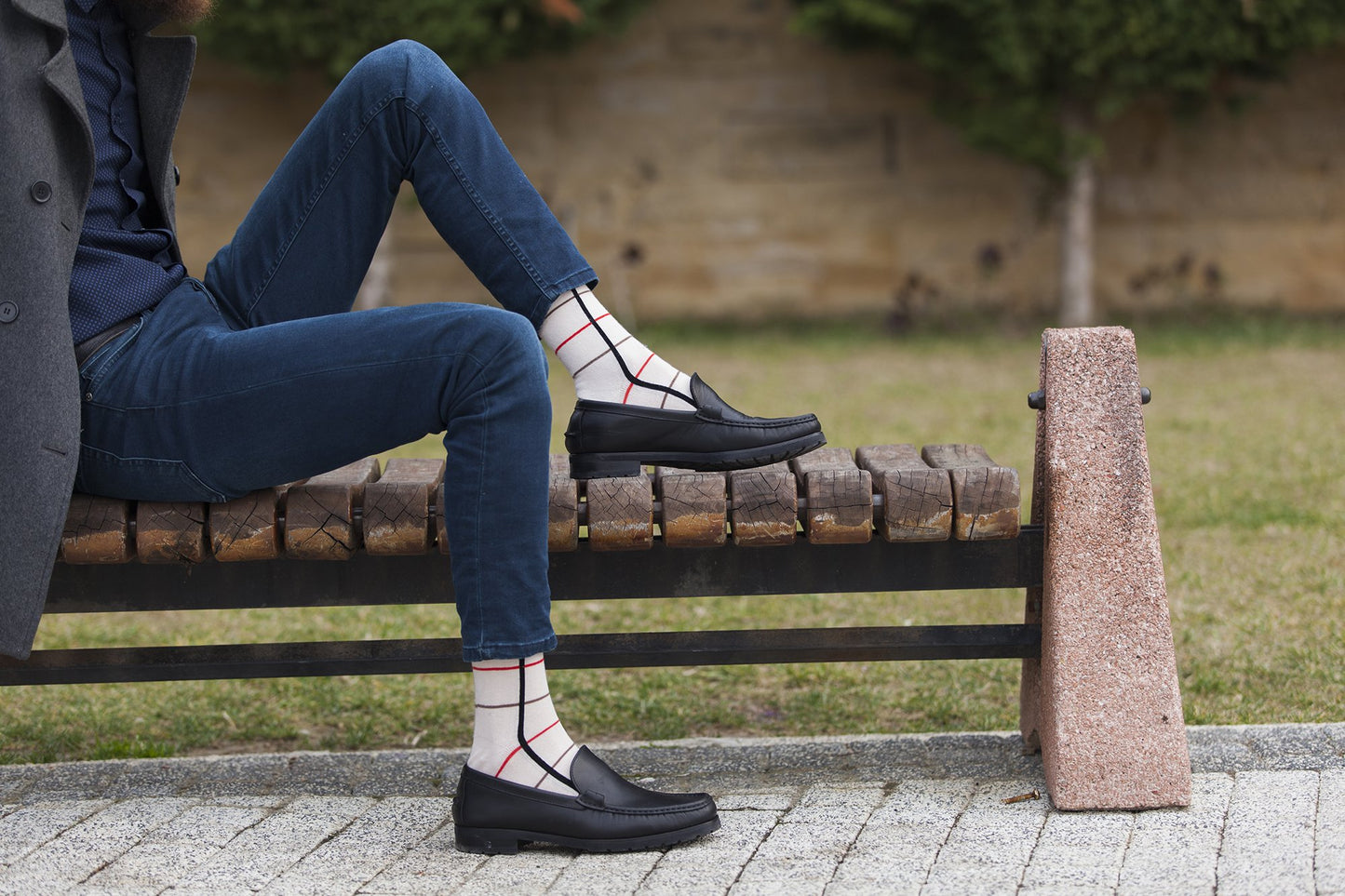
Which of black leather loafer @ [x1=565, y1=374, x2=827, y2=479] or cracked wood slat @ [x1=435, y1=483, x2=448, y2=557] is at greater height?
black leather loafer @ [x1=565, y1=374, x2=827, y2=479]

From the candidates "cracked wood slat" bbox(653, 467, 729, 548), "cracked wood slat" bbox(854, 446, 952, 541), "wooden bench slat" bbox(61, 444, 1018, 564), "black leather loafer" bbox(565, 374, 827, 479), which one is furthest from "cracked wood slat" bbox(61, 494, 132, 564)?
"cracked wood slat" bbox(854, 446, 952, 541)

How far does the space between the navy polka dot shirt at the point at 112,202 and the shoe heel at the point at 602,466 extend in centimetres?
67

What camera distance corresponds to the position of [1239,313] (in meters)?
8.80

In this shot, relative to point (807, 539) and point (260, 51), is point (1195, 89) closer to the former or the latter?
point (260, 51)

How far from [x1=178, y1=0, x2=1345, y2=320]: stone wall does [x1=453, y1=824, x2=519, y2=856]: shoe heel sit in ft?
22.9

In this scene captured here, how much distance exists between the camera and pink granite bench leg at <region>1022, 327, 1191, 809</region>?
2141 mm

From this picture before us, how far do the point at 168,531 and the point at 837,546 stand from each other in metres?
0.98

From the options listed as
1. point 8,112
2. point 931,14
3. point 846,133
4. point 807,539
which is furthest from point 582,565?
point 846,133

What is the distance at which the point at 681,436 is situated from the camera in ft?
7.16

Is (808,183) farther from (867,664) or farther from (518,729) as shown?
(518,729)

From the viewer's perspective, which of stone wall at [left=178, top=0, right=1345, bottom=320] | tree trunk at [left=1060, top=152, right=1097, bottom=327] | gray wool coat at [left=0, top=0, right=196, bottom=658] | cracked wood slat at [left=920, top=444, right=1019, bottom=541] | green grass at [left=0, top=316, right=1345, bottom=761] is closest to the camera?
gray wool coat at [left=0, top=0, right=196, bottom=658]

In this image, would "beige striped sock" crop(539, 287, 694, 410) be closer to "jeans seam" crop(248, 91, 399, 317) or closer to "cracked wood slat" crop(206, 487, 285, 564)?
"jeans seam" crop(248, 91, 399, 317)

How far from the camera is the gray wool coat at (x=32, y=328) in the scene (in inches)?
76.0

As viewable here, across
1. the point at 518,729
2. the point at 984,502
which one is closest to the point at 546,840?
the point at 518,729
